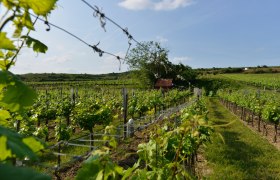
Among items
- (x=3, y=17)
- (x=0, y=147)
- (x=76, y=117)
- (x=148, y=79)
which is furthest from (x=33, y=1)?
(x=148, y=79)

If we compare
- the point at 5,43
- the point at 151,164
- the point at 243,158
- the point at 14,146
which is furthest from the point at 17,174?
the point at 243,158

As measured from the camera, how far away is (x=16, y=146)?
723 millimetres

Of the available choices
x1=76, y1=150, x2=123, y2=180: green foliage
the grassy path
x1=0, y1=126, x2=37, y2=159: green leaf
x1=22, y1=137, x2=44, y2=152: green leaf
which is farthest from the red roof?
x1=0, y1=126, x2=37, y2=159: green leaf

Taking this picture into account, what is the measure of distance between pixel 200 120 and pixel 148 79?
176ft

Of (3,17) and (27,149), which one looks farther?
(3,17)

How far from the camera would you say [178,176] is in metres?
2.13

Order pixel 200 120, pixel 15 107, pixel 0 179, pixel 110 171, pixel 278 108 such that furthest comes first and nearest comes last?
pixel 278 108, pixel 200 120, pixel 110 171, pixel 15 107, pixel 0 179

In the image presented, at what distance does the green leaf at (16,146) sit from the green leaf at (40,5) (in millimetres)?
592

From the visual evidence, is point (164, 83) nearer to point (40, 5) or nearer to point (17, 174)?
point (40, 5)

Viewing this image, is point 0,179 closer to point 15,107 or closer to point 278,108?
point 15,107

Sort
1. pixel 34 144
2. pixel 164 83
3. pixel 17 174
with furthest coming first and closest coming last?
pixel 164 83 → pixel 34 144 → pixel 17 174

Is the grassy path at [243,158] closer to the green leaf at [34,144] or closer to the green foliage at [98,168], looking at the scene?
the green foliage at [98,168]

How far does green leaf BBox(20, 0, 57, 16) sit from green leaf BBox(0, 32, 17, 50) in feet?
0.44

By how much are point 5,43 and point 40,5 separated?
18cm
